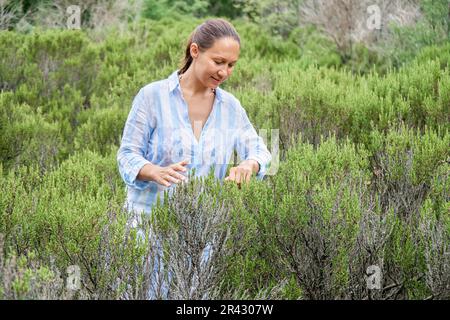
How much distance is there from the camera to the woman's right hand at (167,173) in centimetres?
335

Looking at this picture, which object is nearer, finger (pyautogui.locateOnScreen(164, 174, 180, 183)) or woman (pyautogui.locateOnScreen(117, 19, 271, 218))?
finger (pyautogui.locateOnScreen(164, 174, 180, 183))

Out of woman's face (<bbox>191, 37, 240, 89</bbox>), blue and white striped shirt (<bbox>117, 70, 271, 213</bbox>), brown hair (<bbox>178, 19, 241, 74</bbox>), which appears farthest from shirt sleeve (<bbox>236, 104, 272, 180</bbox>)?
brown hair (<bbox>178, 19, 241, 74</bbox>)

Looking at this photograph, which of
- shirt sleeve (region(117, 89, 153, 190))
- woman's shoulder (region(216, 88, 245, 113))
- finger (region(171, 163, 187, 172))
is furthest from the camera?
woman's shoulder (region(216, 88, 245, 113))

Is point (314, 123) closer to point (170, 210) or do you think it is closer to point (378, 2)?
point (170, 210)

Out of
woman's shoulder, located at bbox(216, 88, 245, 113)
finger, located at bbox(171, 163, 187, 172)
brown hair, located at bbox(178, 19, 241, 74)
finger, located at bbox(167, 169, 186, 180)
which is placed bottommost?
finger, located at bbox(167, 169, 186, 180)

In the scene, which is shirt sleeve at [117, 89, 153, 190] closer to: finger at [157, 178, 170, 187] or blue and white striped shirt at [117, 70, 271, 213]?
blue and white striped shirt at [117, 70, 271, 213]

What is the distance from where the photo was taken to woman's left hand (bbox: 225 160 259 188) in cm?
355

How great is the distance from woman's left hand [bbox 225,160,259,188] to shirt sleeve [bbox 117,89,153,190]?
0.39m

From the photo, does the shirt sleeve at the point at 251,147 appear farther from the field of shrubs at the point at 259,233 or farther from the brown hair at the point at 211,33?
the brown hair at the point at 211,33

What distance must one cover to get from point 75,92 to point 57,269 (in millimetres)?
5489

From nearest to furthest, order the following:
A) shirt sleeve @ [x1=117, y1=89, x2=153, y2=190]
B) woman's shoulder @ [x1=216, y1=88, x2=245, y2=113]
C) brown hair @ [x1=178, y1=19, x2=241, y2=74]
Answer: shirt sleeve @ [x1=117, y1=89, x2=153, y2=190]
brown hair @ [x1=178, y1=19, x2=241, y2=74]
woman's shoulder @ [x1=216, y1=88, x2=245, y2=113]

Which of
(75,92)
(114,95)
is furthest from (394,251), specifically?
(75,92)

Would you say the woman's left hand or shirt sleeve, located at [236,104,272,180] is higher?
shirt sleeve, located at [236,104,272,180]
